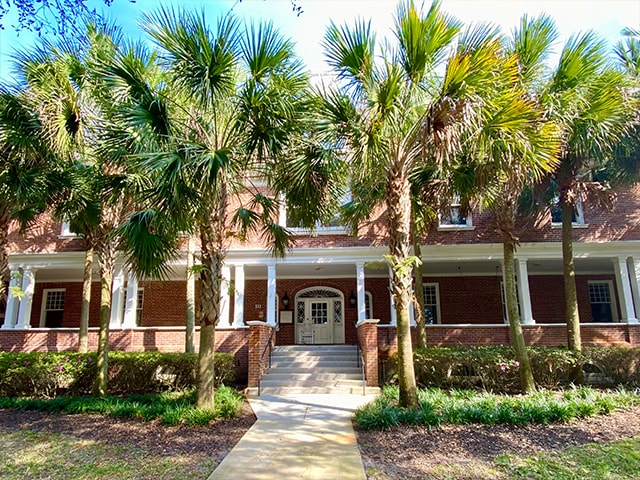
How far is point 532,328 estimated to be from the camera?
12.5 metres

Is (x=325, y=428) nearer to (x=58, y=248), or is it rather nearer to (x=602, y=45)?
(x=602, y=45)

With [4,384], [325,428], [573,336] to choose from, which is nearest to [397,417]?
[325,428]

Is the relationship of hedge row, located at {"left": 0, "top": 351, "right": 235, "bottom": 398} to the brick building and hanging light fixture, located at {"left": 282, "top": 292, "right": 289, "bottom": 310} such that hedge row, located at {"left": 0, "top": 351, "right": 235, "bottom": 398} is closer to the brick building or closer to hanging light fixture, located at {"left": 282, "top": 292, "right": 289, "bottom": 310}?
the brick building

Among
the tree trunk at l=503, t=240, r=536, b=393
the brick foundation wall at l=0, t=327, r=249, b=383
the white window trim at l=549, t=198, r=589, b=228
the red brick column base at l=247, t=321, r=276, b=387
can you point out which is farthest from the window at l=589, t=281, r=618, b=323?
the brick foundation wall at l=0, t=327, r=249, b=383

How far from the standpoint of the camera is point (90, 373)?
9.95m

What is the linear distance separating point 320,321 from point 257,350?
5.31 m

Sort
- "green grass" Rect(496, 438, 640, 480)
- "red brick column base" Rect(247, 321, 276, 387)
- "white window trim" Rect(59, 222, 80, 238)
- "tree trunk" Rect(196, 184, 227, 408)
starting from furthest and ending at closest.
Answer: "white window trim" Rect(59, 222, 80, 238) → "red brick column base" Rect(247, 321, 276, 387) → "tree trunk" Rect(196, 184, 227, 408) → "green grass" Rect(496, 438, 640, 480)

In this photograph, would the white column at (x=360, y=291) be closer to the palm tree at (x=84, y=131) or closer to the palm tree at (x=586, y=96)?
the palm tree at (x=586, y=96)

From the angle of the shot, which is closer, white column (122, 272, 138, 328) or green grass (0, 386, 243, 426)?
green grass (0, 386, 243, 426)

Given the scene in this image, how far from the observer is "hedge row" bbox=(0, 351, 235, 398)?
32.1ft

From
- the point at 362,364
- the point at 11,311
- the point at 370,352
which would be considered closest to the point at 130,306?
the point at 11,311

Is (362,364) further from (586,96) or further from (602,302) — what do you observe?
(602,302)

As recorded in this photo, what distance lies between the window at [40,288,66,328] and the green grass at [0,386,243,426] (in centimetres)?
714

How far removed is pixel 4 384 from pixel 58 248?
210 inches
